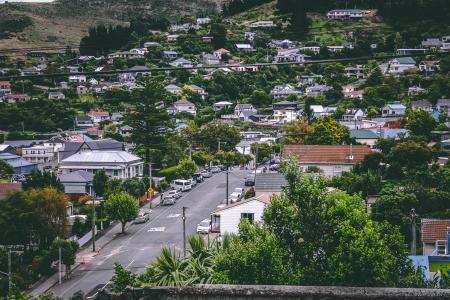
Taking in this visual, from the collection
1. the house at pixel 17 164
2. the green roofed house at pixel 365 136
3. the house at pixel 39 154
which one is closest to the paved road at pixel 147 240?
the green roofed house at pixel 365 136

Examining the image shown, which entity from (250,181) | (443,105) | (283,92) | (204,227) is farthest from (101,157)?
(283,92)

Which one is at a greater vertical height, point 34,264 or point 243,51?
point 243,51

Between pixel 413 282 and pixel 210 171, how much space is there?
84.2 ft

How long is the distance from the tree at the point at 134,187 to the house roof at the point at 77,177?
2.61 metres

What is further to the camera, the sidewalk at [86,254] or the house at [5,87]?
the house at [5,87]

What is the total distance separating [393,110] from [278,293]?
40315 mm

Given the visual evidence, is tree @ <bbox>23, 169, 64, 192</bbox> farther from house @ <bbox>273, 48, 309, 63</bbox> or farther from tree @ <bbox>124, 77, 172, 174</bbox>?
house @ <bbox>273, 48, 309, 63</bbox>

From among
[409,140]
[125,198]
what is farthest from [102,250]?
[409,140]

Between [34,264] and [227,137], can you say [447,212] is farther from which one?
[227,137]

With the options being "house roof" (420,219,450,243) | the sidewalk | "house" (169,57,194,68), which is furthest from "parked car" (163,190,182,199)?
"house" (169,57,194,68)

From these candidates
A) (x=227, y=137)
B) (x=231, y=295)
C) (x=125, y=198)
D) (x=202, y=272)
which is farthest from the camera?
(x=227, y=137)

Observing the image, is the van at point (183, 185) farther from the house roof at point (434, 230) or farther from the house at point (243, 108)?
the house at point (243, 108)

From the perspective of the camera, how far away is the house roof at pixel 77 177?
30.2m

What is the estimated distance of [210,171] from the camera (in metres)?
35.8
